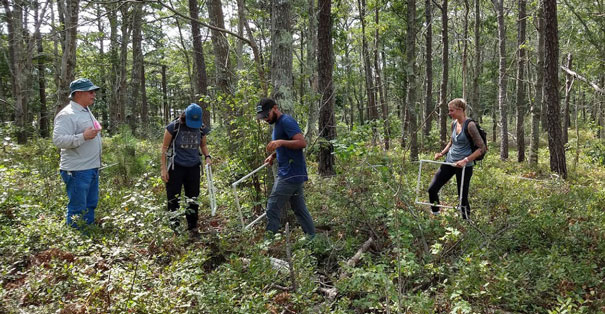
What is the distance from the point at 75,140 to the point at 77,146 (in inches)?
3.9

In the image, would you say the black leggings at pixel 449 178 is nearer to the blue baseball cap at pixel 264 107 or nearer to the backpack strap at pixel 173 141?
the blue baseball cap at pixel 264 107

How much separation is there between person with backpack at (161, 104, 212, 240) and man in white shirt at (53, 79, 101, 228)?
892 mm

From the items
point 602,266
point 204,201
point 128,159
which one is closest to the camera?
point 602,266

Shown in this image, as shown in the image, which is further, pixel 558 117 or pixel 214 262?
pixel 558 117

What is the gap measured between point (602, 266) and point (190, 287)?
4.21m

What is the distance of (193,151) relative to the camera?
208 inches

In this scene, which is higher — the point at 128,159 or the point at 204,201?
the point at 128,159

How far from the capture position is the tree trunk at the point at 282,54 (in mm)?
5250

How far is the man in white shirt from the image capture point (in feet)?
15.4

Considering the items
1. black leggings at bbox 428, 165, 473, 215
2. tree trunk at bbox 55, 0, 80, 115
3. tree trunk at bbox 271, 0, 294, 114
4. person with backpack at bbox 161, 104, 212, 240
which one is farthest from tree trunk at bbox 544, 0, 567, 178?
Answer: tree trunk at bbox 55, 0, 80, 115

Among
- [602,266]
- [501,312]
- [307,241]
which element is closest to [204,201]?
[307,241]

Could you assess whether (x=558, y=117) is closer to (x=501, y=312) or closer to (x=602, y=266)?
(x=602, y=266)

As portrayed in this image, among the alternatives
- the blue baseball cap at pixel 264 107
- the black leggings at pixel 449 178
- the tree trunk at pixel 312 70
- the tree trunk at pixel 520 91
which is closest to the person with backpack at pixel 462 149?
the black leggings at pixel 449 178

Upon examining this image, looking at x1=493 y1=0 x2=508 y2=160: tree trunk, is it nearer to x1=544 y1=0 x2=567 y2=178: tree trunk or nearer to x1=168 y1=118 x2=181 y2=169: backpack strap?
x1=544 y1=0 x2=567 y2=178: tree trunk
